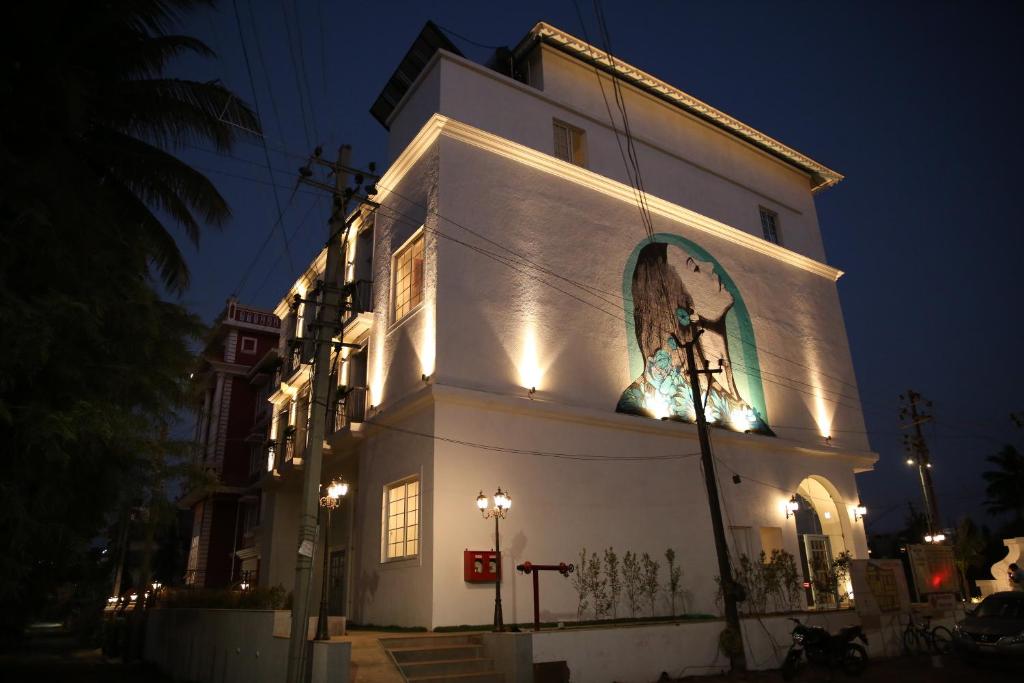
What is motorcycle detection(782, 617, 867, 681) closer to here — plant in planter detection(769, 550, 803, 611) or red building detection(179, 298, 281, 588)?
plant in planter detection(769, 550, 803, 611)

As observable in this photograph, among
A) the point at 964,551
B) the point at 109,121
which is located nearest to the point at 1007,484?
the point at 964,551

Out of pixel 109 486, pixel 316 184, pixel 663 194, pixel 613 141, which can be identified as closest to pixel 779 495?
pixel 663 194

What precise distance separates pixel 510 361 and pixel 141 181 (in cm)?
854

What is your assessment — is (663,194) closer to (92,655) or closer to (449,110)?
(449,110)

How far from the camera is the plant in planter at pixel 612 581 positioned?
15539 millimetres

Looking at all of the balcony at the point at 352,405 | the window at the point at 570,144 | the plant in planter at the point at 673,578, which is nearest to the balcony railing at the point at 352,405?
the balcony at the point at 352,405

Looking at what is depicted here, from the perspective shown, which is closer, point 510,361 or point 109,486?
point 109,486

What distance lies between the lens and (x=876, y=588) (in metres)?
16.4

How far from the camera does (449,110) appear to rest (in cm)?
1775

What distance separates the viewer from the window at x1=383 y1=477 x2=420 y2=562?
15.0 meters

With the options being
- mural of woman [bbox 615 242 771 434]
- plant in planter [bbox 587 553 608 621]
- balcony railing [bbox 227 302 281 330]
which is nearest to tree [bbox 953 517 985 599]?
mural of woman [bbox 615 242 771 434]

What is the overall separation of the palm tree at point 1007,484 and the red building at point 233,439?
45105 millimetres

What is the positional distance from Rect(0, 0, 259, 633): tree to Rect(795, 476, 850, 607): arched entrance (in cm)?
1836

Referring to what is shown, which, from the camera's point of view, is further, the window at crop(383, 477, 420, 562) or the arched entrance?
the arched entrance
